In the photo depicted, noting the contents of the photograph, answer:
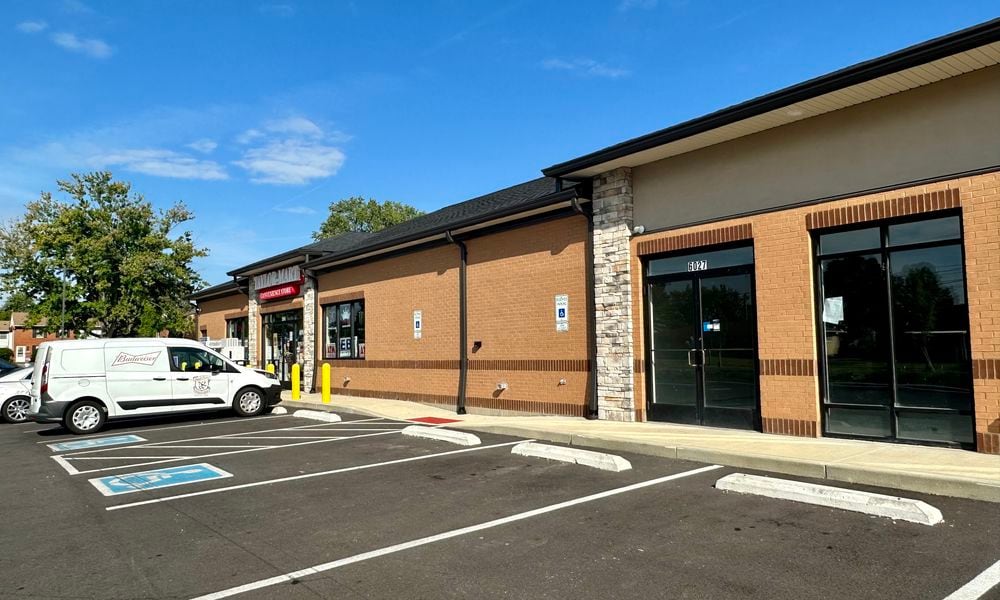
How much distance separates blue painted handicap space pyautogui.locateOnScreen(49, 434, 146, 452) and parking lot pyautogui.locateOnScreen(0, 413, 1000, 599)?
268 cm

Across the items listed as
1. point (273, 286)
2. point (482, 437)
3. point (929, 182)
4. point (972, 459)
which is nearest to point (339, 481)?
point (482, 437)

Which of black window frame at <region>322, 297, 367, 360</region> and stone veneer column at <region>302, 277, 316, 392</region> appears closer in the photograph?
black window frame at <region>322, 297, 367, 360</region>

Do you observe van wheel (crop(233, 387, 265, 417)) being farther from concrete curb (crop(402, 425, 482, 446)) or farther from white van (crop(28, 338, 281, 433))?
concrete curb (crop(402, 425, 482, 446))

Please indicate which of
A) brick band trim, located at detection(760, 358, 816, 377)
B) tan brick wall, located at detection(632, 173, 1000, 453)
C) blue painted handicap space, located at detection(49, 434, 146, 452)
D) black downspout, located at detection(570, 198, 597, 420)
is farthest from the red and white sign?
brick band trim, located at detection(760, 358, 816, 377)

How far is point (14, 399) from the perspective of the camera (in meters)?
17.2

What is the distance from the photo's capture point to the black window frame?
67.0 ft

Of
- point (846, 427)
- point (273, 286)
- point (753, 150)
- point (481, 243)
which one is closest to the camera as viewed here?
point (846, 427)

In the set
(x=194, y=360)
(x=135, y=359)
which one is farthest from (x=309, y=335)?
(x=135, y=359)

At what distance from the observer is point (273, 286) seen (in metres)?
24.7

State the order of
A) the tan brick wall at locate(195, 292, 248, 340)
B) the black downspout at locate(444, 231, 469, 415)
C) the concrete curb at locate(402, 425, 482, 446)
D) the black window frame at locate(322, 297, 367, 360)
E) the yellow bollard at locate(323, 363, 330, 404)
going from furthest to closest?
the tan brick wall at locate(195, 292, 248, 340), the black window frame at locate(322, 297, 367, 360), the yellow bollard at locate(323, 363, 330, 404), the black downspout at locate(444, 231, 469, 415), the concrete curb at locate(402, 425, 482, 446)

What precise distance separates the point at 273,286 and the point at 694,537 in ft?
70.8

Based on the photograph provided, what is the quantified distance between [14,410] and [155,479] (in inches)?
458

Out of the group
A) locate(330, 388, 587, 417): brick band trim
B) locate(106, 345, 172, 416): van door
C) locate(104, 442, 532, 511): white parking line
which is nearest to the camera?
locate(104, 442, 532, 511): white parking line

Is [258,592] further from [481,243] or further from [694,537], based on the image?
[481,243]
